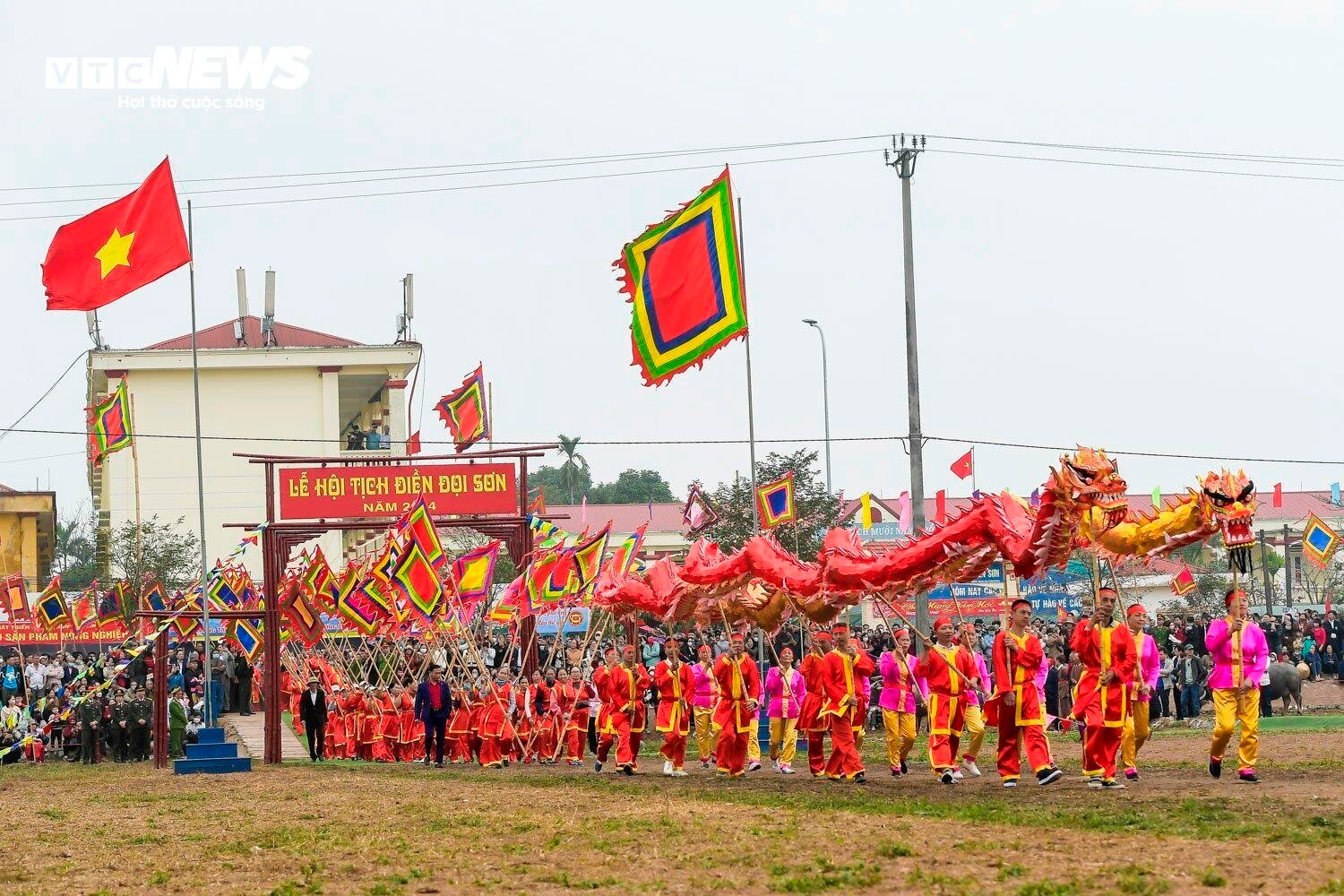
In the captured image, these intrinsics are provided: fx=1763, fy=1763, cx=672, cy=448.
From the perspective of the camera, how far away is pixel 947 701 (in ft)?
57.4

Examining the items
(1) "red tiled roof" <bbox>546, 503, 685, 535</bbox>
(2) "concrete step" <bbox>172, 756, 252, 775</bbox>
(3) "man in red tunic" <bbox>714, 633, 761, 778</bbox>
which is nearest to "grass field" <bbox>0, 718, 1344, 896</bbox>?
(3) "man in red tunic" <bbox>714, 633, 761, 778</bbox>

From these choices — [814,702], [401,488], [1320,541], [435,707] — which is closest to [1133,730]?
[814,702]

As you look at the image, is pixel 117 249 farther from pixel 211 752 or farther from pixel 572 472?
pixel 572 472

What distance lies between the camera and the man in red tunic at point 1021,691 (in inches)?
623

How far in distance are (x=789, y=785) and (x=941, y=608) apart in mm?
33883

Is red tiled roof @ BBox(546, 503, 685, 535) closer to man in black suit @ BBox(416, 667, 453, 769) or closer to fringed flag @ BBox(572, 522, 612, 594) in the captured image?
fringed flag @ BBox(572, 522, 612, 594)

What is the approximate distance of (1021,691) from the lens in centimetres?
1585

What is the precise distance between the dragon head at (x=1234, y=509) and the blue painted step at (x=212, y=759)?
1551cm

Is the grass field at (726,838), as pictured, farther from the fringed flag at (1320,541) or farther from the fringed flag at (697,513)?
the fringed flag at (1320,541)

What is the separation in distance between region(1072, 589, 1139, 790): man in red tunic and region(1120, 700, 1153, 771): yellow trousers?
0.90ft

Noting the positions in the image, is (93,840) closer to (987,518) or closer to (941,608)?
(987,518)

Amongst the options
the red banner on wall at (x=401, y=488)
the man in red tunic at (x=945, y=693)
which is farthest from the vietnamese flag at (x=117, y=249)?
the man in red tunic at (x=945, y=693)

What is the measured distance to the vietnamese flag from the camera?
22938mm

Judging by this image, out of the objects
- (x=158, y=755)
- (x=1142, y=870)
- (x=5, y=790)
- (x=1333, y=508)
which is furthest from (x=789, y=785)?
(x=1333, y=508)
